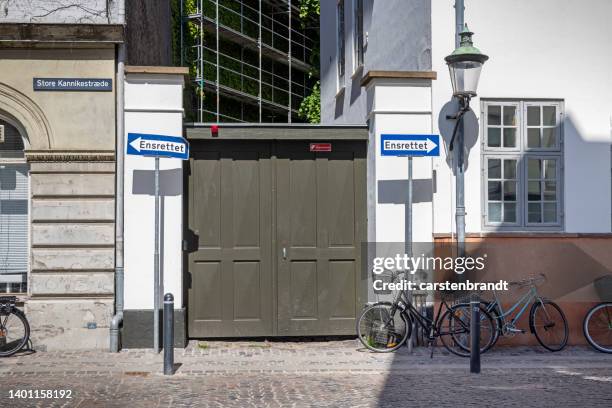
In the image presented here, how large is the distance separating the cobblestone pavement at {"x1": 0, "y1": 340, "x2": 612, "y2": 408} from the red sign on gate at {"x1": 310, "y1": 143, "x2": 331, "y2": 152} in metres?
2.78

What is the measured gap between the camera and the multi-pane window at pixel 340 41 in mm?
19781

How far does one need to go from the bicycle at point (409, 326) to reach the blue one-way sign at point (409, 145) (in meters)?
1.87

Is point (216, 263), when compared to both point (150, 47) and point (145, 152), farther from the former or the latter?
point (150, 47)

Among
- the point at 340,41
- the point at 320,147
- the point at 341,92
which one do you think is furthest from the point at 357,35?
the point at 320,147

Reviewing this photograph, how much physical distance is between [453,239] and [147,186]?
168 inches

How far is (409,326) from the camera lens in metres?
11.3

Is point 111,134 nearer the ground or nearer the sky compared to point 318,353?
nearer the sky

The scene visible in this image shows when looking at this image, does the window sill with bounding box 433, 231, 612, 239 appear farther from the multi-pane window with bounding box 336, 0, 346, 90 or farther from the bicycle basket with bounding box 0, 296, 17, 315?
the multi-pane window with bounding box 336, 0, 346, 90

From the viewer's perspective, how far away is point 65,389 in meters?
8.98

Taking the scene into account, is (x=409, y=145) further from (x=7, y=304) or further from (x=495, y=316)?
(x=7, y=304)

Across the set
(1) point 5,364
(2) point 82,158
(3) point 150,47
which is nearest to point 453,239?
(2) point 82,158

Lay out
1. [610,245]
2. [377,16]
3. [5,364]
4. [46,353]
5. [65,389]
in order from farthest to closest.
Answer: [377,16]
[610,245]
[46,353]
[5,364]
[65,389]

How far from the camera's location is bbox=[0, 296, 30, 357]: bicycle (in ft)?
35.7

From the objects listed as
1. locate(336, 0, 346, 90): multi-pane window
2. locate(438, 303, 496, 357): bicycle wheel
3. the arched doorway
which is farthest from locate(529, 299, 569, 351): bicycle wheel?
locate(336, 0, 346, 90): multi-pane window
